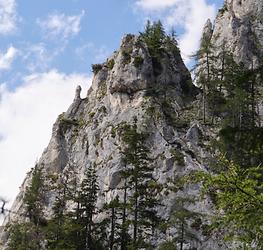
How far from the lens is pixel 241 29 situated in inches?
3548

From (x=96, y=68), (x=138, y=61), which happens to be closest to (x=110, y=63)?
(x=96, y=68)

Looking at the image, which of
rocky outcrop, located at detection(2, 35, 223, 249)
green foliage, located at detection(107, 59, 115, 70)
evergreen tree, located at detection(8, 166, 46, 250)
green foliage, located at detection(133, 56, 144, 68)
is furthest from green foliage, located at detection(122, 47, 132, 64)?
evergreen tree, located at detection(8, 166, 46, 250)

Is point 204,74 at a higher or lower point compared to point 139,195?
higher

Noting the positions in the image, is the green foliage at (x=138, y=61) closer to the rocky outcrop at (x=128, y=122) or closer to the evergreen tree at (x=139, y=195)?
the rocky outcrop at (x=128, y=122)

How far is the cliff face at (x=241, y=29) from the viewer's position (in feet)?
283

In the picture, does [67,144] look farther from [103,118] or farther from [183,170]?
[183,170]

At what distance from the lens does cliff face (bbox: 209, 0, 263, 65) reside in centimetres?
8631

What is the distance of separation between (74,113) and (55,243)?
39439mm

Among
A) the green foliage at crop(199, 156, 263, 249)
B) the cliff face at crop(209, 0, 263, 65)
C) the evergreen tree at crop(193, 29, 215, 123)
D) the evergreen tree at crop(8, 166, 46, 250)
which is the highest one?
the cliff face at crop(209, 0, 263, 65)

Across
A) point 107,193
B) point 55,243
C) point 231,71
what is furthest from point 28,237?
point 231,71

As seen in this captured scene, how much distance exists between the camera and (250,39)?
3484 inches

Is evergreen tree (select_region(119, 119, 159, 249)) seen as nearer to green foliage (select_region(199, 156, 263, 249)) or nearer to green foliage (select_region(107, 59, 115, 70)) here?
green foliage (select_region(199, 156, 263, 249))

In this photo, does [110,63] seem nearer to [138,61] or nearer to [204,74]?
[138,61]

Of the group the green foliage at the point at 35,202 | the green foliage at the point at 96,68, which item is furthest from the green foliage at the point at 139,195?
the green foliage at the point at 96,68
